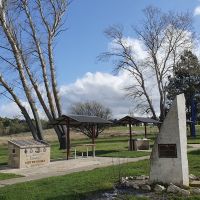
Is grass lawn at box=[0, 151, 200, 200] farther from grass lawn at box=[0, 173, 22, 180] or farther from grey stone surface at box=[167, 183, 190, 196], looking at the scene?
grass lawn at box=[0, 173, 22, 180]

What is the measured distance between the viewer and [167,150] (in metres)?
10.8

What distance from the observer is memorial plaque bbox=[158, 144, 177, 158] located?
35.4ft

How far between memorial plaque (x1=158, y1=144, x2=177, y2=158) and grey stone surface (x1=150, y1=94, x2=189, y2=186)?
2.1 inches

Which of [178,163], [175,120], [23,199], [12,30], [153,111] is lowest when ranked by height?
[23,199]

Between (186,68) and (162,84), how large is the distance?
9.34 metres

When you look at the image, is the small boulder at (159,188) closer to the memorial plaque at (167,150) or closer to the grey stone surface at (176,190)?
the grey stone surface at (176,190)

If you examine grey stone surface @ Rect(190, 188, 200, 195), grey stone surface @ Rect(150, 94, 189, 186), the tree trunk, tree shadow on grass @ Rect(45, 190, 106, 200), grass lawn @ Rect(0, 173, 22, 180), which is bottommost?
tree shadow on grass @ Rect(45, 190, 106, 200)

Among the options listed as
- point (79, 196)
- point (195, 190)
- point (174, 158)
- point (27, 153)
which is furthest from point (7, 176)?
point (195, 190)

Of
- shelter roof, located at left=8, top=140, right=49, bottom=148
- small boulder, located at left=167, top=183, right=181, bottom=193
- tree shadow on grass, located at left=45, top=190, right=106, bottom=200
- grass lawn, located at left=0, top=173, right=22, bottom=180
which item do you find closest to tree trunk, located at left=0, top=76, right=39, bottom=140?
shelter roof, located at left=8, top=140, right=49, bottom=148

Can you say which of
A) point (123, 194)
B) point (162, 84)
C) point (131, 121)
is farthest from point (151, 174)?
point (162, 84)

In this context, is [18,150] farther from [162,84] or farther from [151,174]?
[162,84]

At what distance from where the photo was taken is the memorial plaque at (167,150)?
35.4 ft

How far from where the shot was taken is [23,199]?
1062cm

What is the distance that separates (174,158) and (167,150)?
0.25 m
